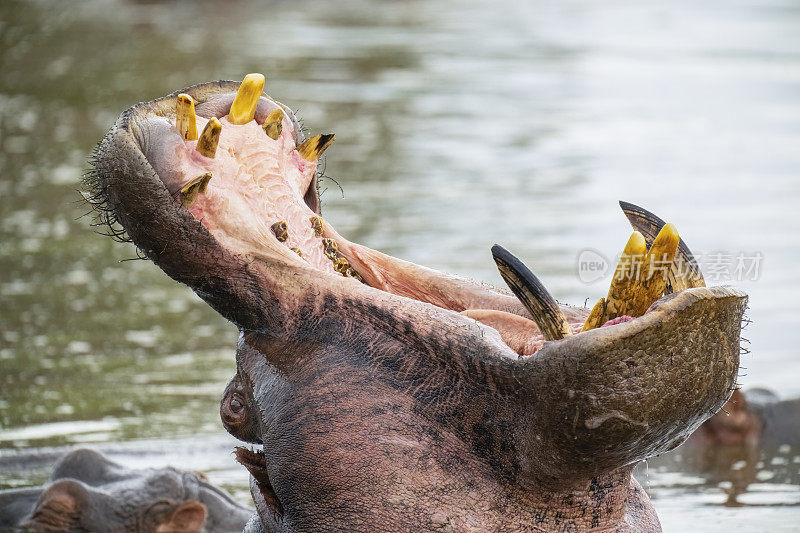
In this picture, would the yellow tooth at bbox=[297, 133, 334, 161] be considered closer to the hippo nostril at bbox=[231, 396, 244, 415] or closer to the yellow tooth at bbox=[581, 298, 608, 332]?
the hippo nostril at bbox=[231, 396, 244, 415]

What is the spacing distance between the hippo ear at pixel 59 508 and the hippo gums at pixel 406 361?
4.15ft

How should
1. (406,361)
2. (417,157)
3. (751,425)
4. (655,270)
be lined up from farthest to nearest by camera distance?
(417,157) < (751,425) < (406,361) < (655,270)

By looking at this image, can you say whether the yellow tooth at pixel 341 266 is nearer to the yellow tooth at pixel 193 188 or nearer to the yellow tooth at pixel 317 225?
the yellow tooth at pixel 317 225

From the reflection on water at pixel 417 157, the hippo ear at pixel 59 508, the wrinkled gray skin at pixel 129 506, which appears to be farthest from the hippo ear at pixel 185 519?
the reflection on water at pixel 417 157

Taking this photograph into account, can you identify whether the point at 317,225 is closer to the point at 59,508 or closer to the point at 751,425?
the point at 59,508

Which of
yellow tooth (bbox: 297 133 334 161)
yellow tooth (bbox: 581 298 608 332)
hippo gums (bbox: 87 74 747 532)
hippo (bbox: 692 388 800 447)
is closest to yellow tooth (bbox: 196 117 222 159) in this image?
hippo gums (bbox: 87 74 747 532)

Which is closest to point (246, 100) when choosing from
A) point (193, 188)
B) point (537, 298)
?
point (193, 188)

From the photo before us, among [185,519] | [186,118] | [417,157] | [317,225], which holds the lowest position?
[417,157]

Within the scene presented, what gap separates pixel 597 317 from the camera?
266cm

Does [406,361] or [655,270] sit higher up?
[655,270]

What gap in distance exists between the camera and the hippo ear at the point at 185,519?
165 inches

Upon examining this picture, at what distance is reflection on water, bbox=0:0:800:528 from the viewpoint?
6.42 m

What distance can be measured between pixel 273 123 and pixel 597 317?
927 millimetres

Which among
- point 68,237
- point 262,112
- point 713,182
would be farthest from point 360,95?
point 262,112
